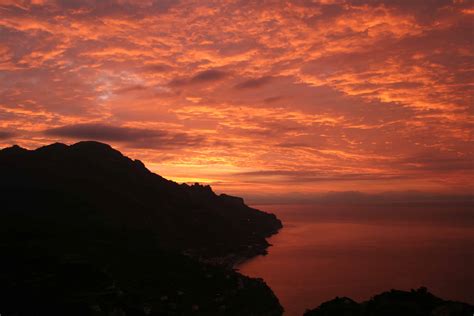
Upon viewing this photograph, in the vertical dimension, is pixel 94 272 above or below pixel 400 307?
below

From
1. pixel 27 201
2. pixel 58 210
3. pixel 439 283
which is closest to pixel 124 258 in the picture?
pixel 58 210

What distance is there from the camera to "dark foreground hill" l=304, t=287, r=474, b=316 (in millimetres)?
67750

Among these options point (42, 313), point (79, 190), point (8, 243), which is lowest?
point (42, 313)

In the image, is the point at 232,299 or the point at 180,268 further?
the point at 180,268

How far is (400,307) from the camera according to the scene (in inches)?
2822

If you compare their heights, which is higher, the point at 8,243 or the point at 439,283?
the point at 8,243

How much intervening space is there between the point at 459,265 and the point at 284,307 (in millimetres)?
108701

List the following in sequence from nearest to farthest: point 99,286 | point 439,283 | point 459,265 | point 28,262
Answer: point 99,286 → point 28,262 → point 439,283 → point 459,265

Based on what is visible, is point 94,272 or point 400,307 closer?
point 400,307

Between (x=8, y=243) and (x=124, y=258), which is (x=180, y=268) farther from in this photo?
(x=8, y=243)

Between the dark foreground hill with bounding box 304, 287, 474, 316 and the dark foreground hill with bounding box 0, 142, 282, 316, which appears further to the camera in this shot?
the dark foreground hill with bounding box 0, 142, 282, 316

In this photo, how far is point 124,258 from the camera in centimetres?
12406

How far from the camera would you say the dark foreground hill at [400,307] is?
222 feet

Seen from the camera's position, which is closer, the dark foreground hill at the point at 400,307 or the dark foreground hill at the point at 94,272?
the dark foreground hill at the point at 400,307
